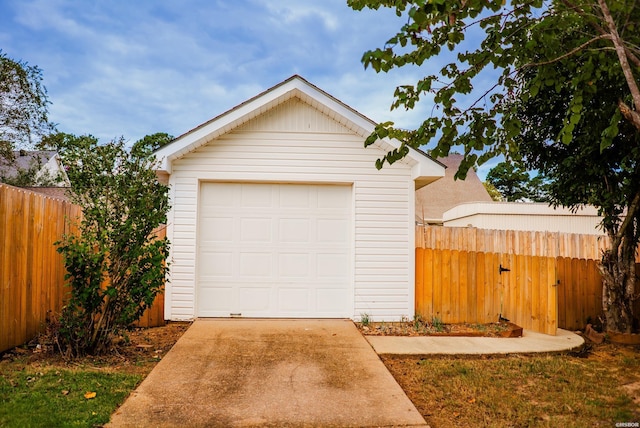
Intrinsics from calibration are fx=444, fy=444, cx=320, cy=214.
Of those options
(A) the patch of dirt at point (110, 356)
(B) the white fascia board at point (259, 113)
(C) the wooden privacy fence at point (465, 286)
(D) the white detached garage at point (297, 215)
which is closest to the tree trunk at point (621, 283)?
(C) the wooden privacy fence at point (465, 286)

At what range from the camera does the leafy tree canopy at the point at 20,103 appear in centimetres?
2108

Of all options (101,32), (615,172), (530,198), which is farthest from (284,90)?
(530,198)

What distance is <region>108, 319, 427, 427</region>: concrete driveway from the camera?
388 cm

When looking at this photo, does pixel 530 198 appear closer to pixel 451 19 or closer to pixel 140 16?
pixel 140 16

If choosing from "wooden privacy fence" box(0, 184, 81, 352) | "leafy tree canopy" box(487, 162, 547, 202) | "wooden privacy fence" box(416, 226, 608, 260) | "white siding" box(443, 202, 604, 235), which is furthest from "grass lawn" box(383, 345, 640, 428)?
"leafy tree canopy" box(487, 162, 547, 202)

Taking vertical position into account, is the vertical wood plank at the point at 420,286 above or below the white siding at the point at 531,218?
below

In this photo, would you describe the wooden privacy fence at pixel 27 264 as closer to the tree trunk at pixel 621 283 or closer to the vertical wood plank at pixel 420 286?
the vertical wood plank at pixel 420 286

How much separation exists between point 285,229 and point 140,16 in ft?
25.3

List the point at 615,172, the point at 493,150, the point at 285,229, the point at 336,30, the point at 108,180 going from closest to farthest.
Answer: the point at 493,150, the point at 108,180, the point at 615,172, the point at 285,229, the point at 336,30

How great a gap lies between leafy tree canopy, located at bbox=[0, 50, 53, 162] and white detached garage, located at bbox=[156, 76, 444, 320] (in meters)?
18.6

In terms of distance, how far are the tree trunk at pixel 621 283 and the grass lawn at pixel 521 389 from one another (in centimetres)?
133

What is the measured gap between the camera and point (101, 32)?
14.0 meters

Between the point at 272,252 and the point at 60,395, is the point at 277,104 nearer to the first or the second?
the point at 272,252

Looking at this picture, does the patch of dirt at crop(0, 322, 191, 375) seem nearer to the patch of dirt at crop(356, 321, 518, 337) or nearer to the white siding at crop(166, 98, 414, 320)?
the white siding at crop(166, 98, 414, 320)
